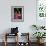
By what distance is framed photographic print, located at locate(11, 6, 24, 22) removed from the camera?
659cm

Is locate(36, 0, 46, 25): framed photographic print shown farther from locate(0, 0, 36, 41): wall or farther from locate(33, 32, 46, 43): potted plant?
locate(33, 32, 46, 43): potted plant

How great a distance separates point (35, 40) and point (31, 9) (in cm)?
126

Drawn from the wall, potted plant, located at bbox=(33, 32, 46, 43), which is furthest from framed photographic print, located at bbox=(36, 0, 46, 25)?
potted plant, located at bbox=(33, 32, 46, 43)

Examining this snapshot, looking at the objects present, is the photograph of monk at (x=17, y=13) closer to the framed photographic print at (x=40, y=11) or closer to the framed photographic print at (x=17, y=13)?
the framed photographic print at (x=17, y=13)

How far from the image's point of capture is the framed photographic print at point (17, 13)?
260 inches

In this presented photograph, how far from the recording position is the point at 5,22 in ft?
21.7

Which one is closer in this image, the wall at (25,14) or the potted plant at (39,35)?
the potted plant at (39,35)

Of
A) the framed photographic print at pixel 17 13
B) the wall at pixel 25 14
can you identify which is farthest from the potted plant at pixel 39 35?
the framed photographic print at pixel 17 13

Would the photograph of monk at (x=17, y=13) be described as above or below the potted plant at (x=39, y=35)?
above

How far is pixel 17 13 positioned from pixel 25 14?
0.32m

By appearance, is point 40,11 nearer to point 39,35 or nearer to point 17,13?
point 17,13

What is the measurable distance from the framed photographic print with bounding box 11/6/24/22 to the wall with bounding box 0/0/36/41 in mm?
119

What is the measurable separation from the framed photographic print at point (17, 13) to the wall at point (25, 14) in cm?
12

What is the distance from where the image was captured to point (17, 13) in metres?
6.63
